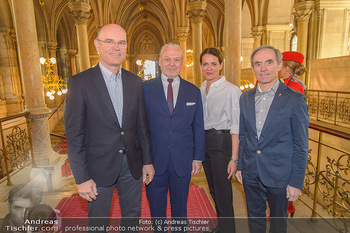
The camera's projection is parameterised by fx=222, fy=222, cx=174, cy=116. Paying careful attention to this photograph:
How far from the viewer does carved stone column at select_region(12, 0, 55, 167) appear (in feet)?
17.9

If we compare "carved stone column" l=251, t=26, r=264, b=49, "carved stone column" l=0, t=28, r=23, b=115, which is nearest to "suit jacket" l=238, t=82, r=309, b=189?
"carved stone column" l=251, t=26, r=264, b=49

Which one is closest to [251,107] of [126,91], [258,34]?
[126,91]

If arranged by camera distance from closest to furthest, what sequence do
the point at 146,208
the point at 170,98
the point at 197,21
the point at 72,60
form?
Answer: the point at 170,98, the point at 146,208, the point at 197,21, the point at 72,60

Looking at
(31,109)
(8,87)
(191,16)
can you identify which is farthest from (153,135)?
(8,87)

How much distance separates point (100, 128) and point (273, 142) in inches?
65.2

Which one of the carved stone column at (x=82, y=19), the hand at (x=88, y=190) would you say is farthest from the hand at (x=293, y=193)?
the carved stone column at (x=82, y=19)

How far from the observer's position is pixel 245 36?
19375mm

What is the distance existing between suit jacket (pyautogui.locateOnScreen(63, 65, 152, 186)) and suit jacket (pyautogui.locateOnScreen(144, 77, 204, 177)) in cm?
16

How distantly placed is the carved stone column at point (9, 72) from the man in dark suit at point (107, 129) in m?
16.7

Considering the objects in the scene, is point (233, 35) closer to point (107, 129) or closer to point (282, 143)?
point (282, 143)

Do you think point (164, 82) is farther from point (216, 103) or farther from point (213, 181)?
point (213, 181)

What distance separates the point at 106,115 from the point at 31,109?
4664 millimetres

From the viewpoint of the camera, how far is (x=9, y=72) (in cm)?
1510

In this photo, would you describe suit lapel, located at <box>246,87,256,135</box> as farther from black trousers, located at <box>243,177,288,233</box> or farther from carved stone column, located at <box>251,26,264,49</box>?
carved stone column, located at <box>251,26,264,49</box>
